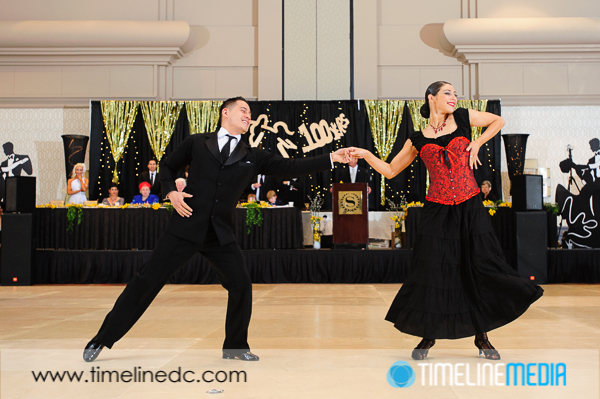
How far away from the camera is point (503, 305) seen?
290 centimetres

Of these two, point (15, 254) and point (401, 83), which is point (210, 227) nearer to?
point (15, 254)

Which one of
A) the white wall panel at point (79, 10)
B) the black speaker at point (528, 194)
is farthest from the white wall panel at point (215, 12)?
the black speaker at point (528, 194)

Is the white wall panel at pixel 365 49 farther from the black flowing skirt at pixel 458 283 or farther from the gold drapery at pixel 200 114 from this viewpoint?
the black flowing skirt at pixel 458 283

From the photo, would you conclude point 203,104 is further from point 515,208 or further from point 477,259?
point 477,259

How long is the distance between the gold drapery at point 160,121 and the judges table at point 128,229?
3.76m

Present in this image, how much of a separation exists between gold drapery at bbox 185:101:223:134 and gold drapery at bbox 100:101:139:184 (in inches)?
49.1

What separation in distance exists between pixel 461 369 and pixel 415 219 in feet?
17.3

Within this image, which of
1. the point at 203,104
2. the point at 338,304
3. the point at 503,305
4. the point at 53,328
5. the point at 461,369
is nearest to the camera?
the point at 461,369

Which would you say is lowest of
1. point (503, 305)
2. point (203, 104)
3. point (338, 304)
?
point (338, 304)

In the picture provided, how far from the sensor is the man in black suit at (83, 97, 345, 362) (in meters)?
2.88

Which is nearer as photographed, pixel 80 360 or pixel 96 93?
pixel 80 360

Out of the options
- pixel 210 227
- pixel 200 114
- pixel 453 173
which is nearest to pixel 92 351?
pixel 210 227

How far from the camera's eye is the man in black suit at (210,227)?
2.88m

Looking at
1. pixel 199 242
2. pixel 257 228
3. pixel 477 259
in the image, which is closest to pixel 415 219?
pixel 257 228
